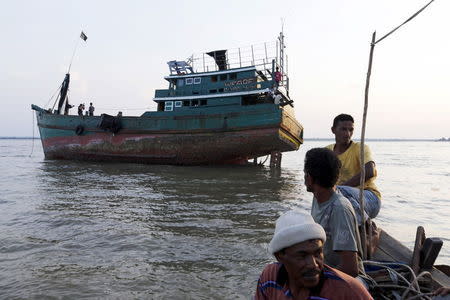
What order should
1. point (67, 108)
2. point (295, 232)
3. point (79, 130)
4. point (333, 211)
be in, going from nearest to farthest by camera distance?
point (295, 232) < point (333, 211) < point (79, 130) < point (67, 108)

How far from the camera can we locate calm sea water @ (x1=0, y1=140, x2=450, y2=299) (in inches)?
174

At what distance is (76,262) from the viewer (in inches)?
203

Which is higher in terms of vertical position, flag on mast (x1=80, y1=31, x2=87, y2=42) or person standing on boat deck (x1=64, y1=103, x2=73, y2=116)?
flag on mast (x1=80, y1=31, x2=87, y2=42)

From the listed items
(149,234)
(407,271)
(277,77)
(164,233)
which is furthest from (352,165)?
(277,77)

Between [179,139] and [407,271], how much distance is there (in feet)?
56.9

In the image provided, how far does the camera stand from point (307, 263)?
4.72 ft

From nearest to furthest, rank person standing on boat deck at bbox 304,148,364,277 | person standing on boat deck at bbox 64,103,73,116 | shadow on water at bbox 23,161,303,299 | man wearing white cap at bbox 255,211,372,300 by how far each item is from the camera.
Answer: man wearing white cap at bbox 255,211,372,300, person standing on boat deck at bbox 304,148,364,277, shadow on water at bbox 23,161,303,299, person standing on boat deck at bbox 64,103,73,116

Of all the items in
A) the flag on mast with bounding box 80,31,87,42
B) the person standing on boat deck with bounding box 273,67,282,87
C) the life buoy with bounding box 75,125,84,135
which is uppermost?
the flag on mast with bounding box 80,31,87,42

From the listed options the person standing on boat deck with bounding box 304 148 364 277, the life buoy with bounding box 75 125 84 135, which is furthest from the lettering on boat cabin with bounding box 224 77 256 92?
the person standing on boat deck with bounding box 304 148 364 277

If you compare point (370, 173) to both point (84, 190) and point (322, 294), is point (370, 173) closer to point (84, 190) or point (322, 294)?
point (322, 294)

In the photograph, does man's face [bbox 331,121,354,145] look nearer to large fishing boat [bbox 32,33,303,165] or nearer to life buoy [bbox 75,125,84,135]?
large fishing boat [bbox 32,33,303,165]

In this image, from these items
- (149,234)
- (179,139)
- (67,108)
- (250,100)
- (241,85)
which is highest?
(241,85)

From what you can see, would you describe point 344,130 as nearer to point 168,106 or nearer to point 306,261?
point 306,261

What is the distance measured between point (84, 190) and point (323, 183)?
1113 centimetres
